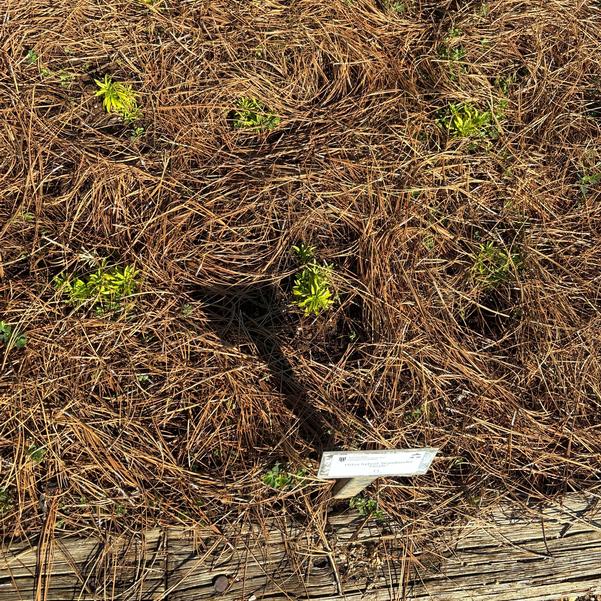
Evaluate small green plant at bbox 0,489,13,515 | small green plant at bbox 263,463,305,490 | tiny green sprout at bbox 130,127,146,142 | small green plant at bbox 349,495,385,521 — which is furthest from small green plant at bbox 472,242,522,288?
small green plant at bbox 0,489,13,515

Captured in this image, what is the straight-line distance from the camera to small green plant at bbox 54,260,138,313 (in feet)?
7.97

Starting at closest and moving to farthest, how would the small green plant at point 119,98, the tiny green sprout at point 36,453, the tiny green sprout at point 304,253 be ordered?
1. the tiny green sprout at point 36,453
2. the tiny green sprout at point 304,253
3. the small green plant at point 119,98

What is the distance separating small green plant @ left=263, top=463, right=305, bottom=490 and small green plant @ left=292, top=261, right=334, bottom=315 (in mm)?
683

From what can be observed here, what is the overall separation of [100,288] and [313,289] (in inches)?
35.1

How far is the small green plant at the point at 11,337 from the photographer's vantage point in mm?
2338

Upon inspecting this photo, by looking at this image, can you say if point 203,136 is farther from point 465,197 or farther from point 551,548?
point 551,548

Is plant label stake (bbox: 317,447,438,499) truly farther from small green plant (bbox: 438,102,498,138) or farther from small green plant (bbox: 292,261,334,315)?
small green plant (bbox: 438,102,498,138)

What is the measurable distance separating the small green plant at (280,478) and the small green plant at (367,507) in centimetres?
24

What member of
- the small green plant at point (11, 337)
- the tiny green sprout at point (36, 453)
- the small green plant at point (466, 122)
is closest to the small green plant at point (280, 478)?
the tiny green sprout at point (36, 453)

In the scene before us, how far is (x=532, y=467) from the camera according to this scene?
98.6 inches

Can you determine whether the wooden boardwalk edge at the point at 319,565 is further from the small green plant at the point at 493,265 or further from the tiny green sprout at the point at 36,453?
the small green plant at the point at 493,265

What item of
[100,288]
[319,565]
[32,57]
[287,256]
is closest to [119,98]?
[32,57]

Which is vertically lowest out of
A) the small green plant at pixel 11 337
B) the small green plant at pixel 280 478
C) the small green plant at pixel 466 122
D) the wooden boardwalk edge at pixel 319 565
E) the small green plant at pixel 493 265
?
the wooden boardwalk edge at pixel 319 565

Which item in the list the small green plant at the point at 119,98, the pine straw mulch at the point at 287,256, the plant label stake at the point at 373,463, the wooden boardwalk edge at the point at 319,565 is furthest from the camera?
the small green plant at the point at 119,98
